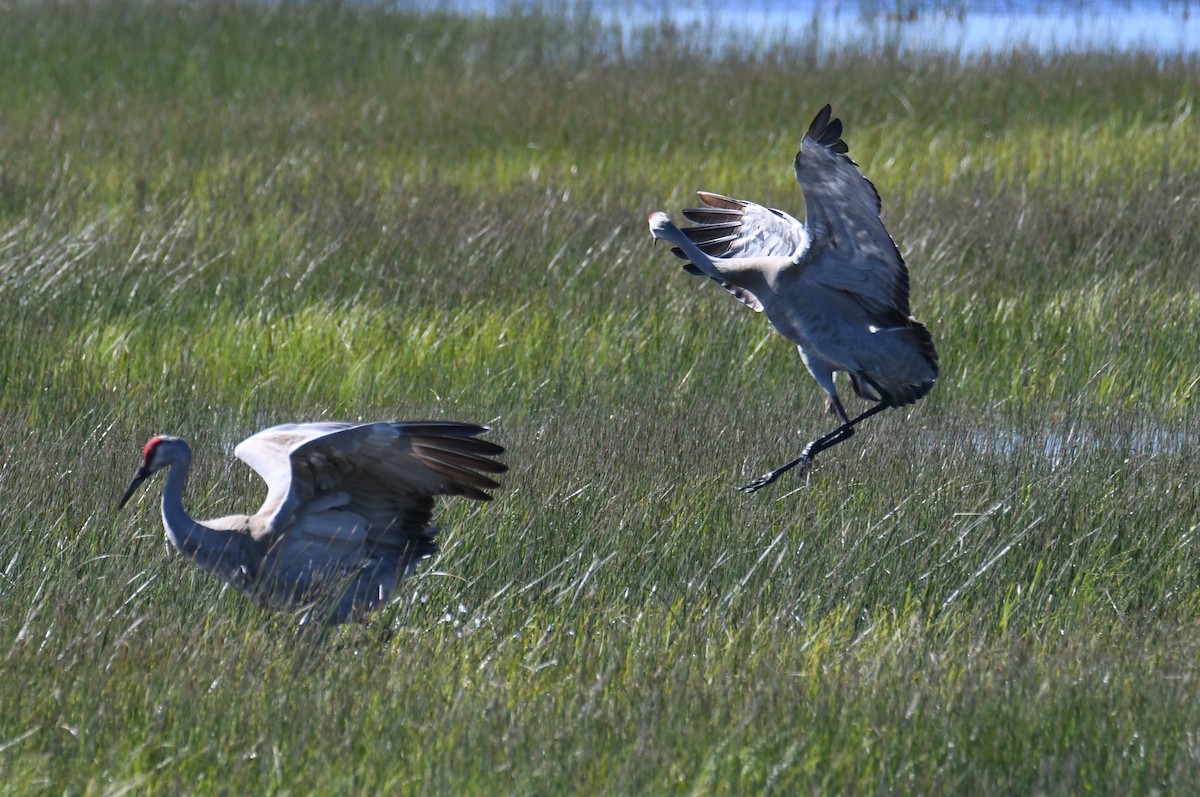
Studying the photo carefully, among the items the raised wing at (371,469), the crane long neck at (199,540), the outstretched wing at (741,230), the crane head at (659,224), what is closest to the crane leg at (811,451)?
the outstretched wing at (741,230)

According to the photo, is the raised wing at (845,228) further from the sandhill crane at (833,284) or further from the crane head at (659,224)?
the crane head at (659,224)

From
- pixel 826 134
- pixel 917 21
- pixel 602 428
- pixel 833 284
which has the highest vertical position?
pixel 826 134

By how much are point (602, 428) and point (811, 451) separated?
2.75 ft

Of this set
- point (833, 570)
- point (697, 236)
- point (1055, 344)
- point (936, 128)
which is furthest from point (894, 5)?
point (833, 570)

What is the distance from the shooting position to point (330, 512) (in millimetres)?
4113

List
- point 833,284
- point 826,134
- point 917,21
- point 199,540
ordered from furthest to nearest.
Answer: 1. point 917,21
2. point 833,284
3. point 826,134
4. point 199,540

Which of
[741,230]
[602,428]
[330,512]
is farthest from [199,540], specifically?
[741,230]

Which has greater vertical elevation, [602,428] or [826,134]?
[826,134]

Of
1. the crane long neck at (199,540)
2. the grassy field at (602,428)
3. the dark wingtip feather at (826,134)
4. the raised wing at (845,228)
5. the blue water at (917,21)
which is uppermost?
the dark wingtip feather at (826,134)

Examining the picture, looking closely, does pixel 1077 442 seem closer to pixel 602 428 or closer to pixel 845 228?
pixel 845 228

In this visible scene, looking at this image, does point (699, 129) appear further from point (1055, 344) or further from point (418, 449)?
point (418, 449)

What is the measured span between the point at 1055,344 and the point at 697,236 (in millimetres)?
2278

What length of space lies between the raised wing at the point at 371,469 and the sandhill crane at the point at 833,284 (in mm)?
1579

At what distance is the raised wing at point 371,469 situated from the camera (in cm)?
383
